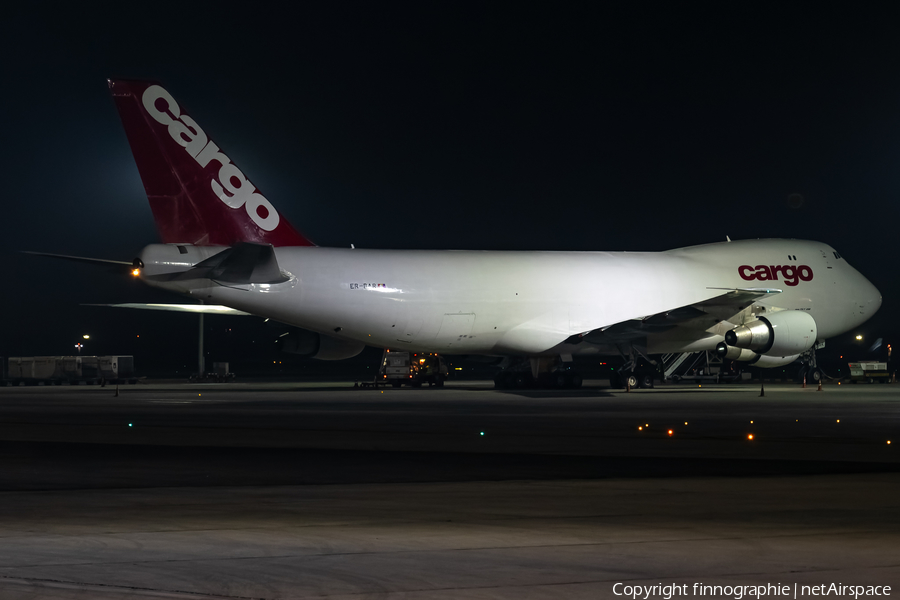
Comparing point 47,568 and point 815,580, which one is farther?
point 47,568

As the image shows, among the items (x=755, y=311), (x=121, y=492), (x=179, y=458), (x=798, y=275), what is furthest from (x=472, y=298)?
(x=121, y=492)

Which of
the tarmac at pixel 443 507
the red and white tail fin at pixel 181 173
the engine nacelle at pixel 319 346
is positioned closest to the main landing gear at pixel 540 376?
the engine nacelle at pixel 319 346

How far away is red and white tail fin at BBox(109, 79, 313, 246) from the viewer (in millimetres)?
36781

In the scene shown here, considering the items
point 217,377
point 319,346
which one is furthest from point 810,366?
point 217,377

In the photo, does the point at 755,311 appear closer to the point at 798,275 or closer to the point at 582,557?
the point at 798,275

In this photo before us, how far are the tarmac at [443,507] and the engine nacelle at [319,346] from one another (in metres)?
19.1

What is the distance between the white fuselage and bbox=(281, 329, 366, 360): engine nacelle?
3970 mm

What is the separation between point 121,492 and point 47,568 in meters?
5.28

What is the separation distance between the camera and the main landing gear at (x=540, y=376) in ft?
153

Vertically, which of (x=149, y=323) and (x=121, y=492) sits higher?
(x=149, y=323)

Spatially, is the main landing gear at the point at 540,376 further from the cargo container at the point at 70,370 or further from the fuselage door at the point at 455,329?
the cargo container at the point at 70,370

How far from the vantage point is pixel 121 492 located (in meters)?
13.9

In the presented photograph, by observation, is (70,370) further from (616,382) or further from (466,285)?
(616,382)

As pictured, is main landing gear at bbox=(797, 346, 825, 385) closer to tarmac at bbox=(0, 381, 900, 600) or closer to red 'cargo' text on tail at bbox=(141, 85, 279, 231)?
red 'cargo' text on tail at bbox=(141, 85, 279, 231)
